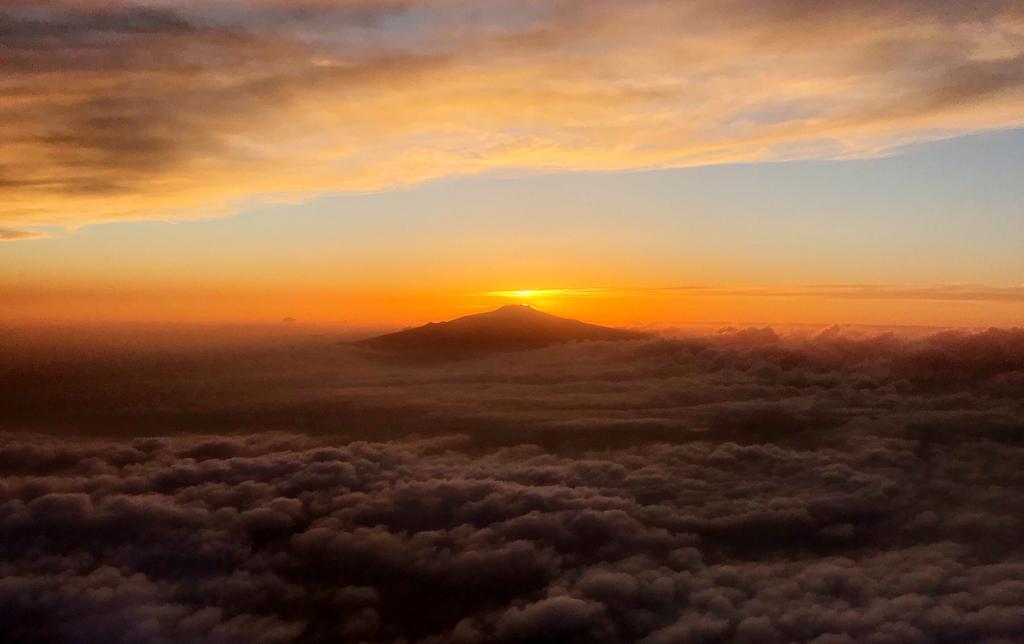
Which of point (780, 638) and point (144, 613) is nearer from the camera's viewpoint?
point (780, 638)

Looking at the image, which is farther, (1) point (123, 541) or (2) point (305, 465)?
(2) point (305, 465)

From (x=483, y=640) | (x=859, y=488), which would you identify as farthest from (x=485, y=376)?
(x=483, y=640)

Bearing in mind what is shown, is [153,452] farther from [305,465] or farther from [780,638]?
[780,638]

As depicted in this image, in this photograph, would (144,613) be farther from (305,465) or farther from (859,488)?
(859,488)

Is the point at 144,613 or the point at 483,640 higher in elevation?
the point at 144,613

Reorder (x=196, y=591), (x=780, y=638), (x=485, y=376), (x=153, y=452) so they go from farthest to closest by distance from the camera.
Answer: (x=485, y=376) → (x=153, y=452) → (x=196, y=591) → (x=780, y=638)

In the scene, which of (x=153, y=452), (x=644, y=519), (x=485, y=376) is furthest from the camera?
(x=485, y=376)

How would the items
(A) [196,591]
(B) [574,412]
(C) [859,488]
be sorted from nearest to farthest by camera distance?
1. (A) [196,591]
2. (C) [859,488]
3. (B) [574,412]

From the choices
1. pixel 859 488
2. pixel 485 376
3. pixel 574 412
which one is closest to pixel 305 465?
pixel 859 488

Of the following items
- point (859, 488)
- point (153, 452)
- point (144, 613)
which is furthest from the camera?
point (153, 452)
